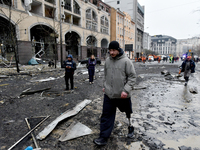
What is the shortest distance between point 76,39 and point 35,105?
98.8 ft

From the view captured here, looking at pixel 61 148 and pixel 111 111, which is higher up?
pixel 111 111

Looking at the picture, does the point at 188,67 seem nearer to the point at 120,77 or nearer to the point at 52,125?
the point at 120,77

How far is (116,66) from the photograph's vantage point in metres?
2.58

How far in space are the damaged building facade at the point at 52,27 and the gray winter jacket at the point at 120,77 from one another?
42.9 ft

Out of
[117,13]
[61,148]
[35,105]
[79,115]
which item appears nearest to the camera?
[61,148]

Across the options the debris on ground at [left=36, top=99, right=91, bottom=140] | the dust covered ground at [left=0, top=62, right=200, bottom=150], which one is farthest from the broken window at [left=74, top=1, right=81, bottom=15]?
the debris on ground at [left=36, top=99, right=91, bottom=140]

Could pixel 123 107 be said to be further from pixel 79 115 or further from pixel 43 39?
pixel 43 39

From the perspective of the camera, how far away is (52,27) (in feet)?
64.5

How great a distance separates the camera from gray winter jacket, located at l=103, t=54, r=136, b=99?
2547 millimetres

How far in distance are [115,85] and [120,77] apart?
0.18m

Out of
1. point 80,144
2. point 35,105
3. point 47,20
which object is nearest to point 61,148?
point 80,144

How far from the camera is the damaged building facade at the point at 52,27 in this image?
761 inches

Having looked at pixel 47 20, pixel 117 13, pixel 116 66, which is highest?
pixel 117 13

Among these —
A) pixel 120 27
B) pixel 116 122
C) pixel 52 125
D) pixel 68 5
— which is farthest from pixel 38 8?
pixel 120 27
